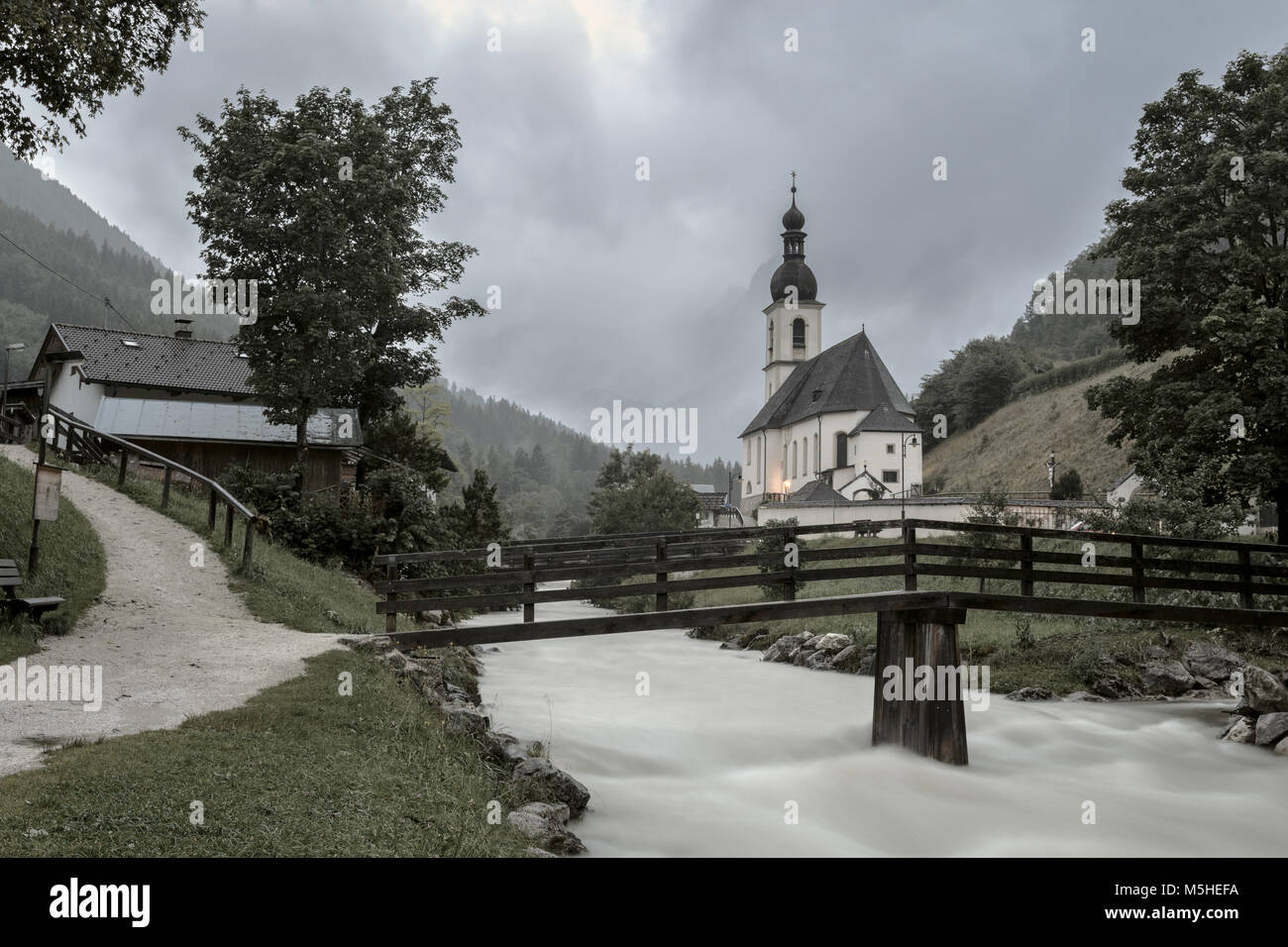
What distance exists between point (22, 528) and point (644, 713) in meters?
12.3

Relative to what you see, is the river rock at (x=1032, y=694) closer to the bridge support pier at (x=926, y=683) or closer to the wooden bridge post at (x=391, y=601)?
the bridge support pier at (x=926, y=683)

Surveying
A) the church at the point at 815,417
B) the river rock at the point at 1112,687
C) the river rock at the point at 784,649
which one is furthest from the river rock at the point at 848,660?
the church at the point at 815,417

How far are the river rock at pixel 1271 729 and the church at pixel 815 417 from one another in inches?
1537

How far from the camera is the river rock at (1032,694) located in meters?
18.8

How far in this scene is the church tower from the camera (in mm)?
94688

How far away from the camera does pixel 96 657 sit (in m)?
12.6

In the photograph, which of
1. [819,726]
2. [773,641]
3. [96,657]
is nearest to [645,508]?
[773,641]

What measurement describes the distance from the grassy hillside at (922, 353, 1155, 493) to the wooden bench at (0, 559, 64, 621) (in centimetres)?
5752

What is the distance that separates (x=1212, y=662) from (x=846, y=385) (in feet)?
187

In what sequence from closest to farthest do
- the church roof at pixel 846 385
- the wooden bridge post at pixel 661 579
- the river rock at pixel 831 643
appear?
1. the wooden bridge post at pixel 661 579
2. the river rock at pixel 831 643
3. the church roof at pixel 846 385

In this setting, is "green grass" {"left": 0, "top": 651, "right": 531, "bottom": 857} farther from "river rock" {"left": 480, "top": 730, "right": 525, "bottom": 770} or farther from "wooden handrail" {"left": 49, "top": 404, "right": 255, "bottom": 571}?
"wooden handrail" {"left": 49, "top": 404, "right": 255, "bottom": 571}

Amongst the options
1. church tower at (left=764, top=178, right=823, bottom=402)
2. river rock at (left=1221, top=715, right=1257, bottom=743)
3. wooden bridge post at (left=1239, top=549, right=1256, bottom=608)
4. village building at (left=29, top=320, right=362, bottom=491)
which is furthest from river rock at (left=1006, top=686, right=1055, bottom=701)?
church tower at (left=764, top=178, right=823, bottom=402)
